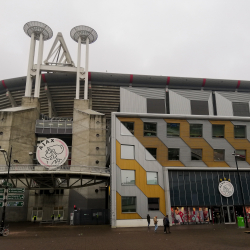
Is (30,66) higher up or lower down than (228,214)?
higher up

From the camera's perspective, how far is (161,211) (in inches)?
1334

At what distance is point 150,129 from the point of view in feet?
123

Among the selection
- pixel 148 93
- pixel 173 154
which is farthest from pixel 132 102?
pixel 173 154

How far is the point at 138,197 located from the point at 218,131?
15.4m

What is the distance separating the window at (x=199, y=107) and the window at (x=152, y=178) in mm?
16477

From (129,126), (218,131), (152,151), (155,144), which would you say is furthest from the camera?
(218,131)

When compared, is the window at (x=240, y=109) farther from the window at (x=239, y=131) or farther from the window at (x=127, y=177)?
the window at (x=127, y=177)

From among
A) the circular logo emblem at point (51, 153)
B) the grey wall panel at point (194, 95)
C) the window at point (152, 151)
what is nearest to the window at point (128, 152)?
the window at point (152, 151)

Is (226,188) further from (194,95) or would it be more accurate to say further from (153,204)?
(194,95)

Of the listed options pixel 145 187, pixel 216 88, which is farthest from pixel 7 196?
pixel 216 88

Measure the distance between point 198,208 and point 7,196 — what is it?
23336 mm

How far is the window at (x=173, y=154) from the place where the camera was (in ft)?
120

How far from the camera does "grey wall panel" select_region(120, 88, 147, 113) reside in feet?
143

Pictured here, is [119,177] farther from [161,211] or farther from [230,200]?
[230,200]
